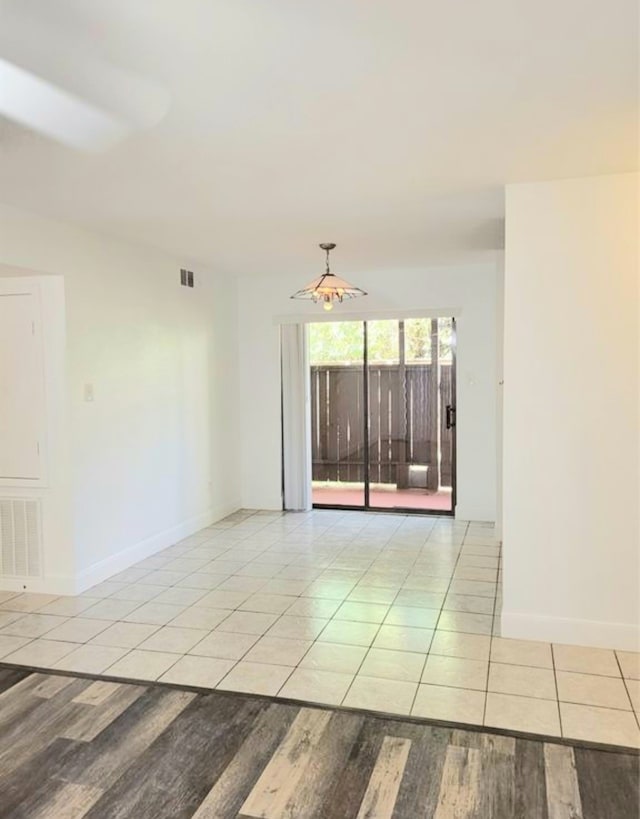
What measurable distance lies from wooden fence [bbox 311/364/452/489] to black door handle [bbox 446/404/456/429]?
0.05 m

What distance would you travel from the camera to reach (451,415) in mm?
6078

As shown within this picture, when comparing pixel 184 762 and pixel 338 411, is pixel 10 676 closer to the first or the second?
pixel 184 762

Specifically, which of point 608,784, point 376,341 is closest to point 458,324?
point 376,341

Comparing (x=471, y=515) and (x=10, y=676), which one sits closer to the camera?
(x=10, y=676)

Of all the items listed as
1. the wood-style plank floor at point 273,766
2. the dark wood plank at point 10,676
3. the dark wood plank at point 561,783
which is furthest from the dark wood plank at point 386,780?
the dark wood plank at point 10,676

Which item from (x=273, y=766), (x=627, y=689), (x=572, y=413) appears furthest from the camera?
(x=572, y=413)

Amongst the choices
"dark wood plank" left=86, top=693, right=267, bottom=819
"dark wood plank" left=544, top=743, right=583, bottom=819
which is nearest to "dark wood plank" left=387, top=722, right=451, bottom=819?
"dark wood plank" left=544, top=743, right=583, bottom=819

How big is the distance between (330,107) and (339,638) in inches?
100

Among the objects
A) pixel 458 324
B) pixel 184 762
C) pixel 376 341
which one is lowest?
pixel 184 762

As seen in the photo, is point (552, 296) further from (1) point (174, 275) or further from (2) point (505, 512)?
Answer: (1) point (174, 275)

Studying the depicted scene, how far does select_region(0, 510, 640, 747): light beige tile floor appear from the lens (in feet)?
8.77

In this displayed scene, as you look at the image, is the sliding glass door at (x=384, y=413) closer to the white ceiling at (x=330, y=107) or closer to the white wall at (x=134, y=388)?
the white wall at (x=134, y=388)

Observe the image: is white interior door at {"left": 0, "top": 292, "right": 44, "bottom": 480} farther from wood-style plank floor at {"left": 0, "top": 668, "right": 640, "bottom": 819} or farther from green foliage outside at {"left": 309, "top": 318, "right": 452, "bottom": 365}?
green foliage outside at {"left": 309, "top": 318, "right": 452, "bottom": 365}

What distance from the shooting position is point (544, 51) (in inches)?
74.1
